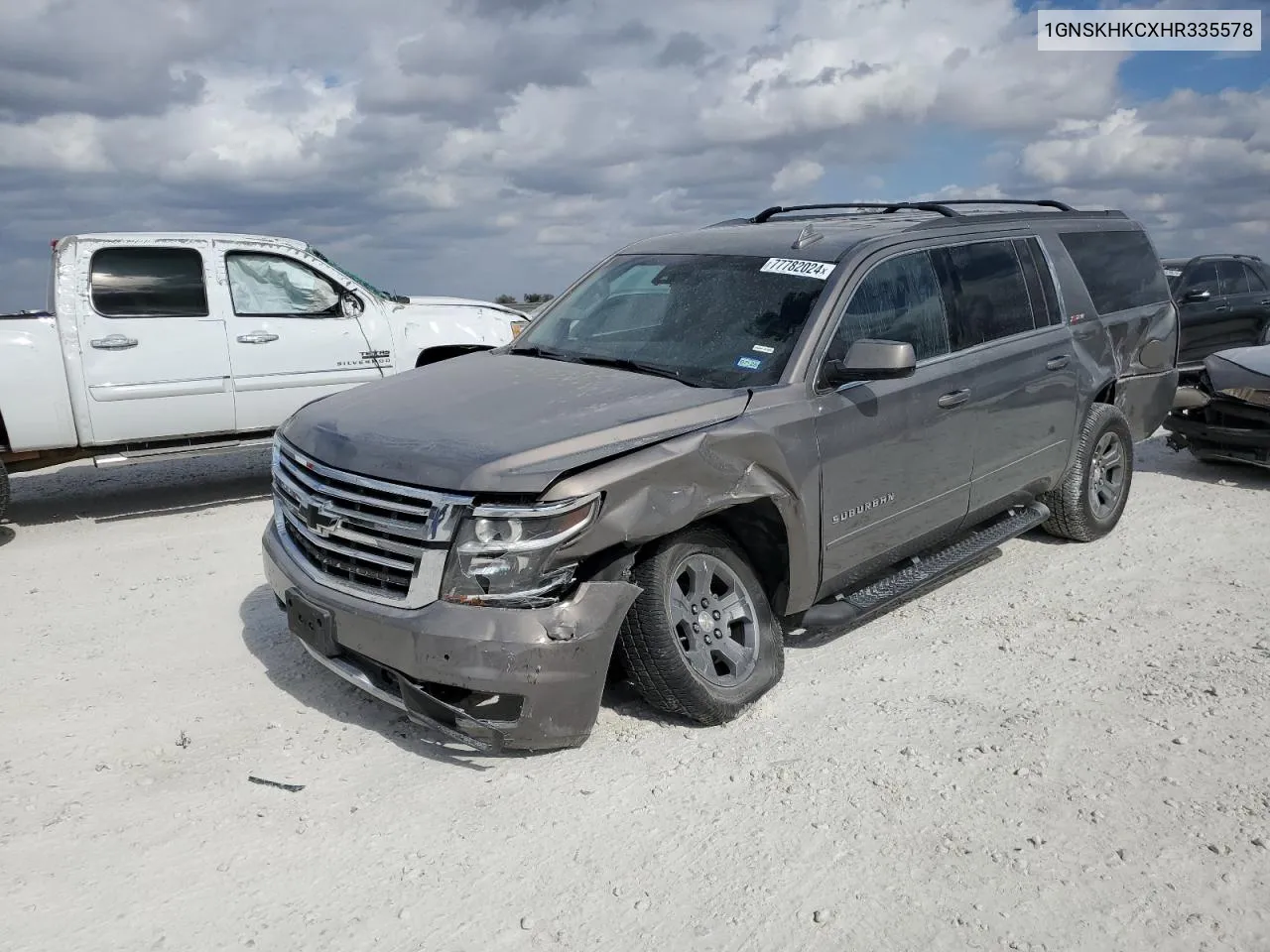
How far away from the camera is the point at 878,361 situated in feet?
13.7

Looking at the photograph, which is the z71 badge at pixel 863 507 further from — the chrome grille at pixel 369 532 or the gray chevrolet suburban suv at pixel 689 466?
the chrome grille at pixel 369 532

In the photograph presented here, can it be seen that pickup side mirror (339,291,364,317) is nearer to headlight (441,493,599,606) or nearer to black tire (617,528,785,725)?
black tire (617,528,785,725)

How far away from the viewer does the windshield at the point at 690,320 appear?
441 centimetres

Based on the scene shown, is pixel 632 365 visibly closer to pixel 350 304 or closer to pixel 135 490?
pixel 350 304

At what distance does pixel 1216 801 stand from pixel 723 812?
5.42ft

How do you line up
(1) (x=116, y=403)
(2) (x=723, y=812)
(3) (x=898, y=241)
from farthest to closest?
(1) (x=116, y=403) < (3) (x=898, y=241) < (2) (x=723, y=812)

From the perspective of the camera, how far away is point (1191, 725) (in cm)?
407

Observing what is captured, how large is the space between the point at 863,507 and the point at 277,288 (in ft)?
18.7

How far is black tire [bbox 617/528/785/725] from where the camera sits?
3.76 metres

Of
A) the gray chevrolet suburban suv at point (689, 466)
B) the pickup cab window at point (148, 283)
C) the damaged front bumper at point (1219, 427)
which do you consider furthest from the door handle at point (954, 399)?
the pickup cab window at point (148, 283)

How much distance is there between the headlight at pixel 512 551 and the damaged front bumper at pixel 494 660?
6 centimetres

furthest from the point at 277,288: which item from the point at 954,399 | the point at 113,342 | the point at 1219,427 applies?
the point at 1219,427

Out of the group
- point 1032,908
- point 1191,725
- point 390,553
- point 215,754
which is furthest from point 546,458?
point 1191,725

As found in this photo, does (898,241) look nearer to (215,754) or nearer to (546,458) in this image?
(546,458)
